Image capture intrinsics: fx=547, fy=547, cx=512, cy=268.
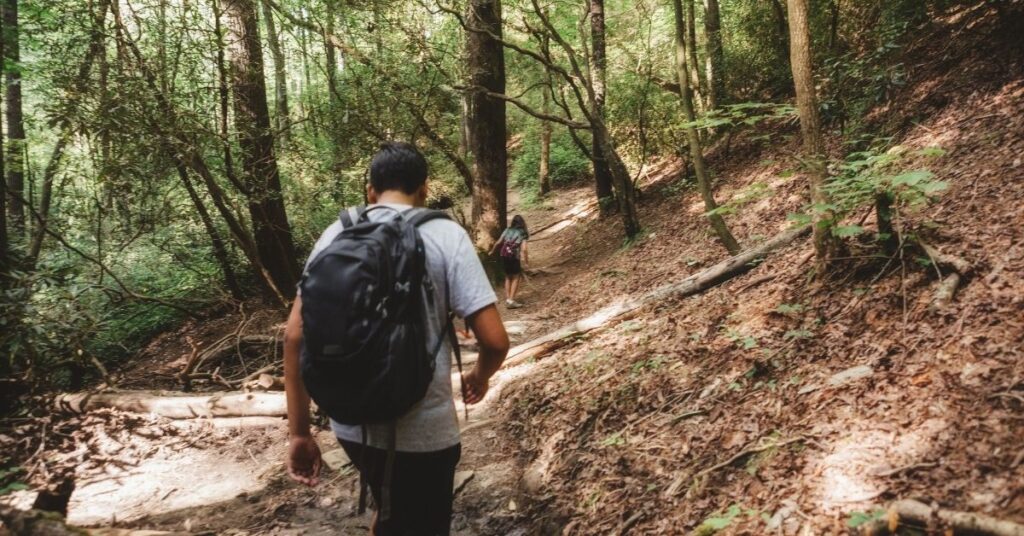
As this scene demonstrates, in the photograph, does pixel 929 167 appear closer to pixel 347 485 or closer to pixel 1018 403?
pixel 1018 403

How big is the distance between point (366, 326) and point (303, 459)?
3.08 feet

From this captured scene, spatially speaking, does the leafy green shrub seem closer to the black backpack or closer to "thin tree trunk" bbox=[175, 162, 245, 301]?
"thin tree trunk" bbox=[175, 162, 245, 301]

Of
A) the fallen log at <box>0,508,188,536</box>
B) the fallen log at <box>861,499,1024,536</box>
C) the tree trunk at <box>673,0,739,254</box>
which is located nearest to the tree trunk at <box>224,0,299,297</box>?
the fallen log at <box>0,508,188,536</box>

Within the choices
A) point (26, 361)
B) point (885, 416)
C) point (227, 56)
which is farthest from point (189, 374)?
point (885, 416)

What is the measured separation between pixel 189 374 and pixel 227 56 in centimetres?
505

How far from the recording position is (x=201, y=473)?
5477 millimetres

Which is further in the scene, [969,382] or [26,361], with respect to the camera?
[26,361]

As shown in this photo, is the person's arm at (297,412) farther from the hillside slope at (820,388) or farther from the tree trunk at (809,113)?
the tree trunk at (809,113)

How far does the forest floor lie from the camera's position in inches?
106

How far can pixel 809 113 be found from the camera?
436 cm

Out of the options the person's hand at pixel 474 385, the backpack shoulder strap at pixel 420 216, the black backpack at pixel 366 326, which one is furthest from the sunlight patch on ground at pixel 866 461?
the backpack shoulder strap at pixel 420 216

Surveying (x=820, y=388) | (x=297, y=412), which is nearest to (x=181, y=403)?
(x=297, y=412)

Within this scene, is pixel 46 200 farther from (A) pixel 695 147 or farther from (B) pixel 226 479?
(A) pixel 695 147

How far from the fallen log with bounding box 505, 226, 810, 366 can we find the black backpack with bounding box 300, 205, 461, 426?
4690 mm
